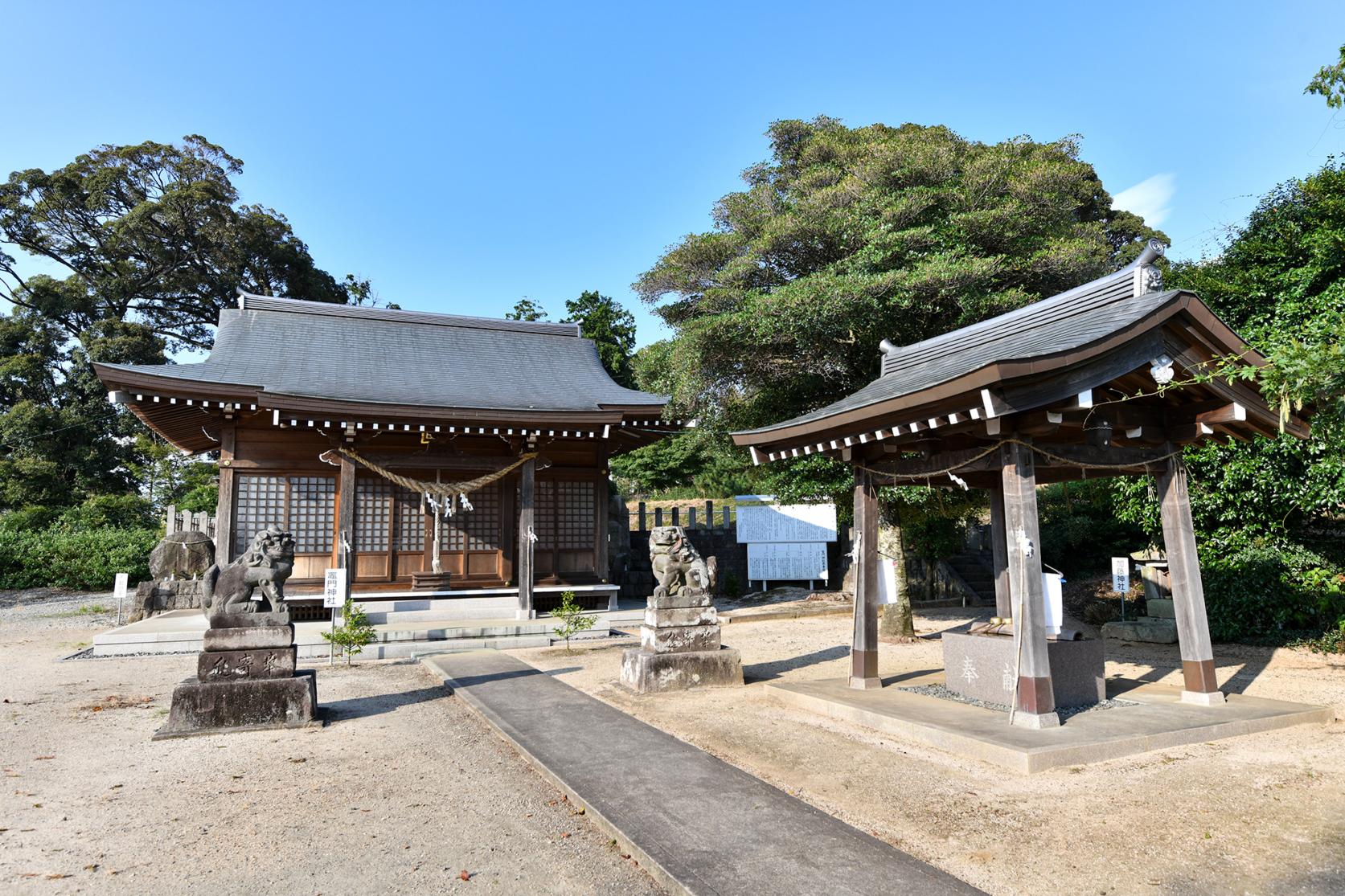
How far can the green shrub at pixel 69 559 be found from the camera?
18688 millimetres

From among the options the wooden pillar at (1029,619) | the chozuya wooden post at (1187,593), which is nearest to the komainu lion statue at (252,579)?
the wooden pillar at (1029,619)

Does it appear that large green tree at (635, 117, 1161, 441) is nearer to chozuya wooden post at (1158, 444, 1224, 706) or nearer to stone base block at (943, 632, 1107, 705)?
chozuya wooden post at (1158, 444, 1224, 706)

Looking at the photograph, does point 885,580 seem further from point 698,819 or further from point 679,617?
point 698,819

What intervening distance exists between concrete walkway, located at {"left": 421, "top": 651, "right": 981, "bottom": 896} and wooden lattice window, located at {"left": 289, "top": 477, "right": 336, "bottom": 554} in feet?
26.6

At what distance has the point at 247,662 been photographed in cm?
661

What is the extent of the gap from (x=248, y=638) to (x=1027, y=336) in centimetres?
786

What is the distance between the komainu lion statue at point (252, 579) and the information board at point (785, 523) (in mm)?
12833

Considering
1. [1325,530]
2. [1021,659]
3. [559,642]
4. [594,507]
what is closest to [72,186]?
[594,507]

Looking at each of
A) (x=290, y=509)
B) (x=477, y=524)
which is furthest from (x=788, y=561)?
(x=290, y=509)

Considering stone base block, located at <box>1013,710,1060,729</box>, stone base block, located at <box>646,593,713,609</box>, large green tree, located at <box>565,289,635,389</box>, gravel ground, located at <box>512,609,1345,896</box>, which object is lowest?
gravel ground, located at <box>512,609,1345,896</box>

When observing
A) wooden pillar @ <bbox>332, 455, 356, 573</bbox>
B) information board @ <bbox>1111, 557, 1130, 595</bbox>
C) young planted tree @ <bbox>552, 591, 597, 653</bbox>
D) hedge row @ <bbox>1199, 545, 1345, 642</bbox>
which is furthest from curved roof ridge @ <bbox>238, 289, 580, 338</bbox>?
hedge row @ <bbox>1199, 545, 1345, 642</bbox>

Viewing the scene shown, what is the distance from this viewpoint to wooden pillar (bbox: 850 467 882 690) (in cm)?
755

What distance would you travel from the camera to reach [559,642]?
12203 mm

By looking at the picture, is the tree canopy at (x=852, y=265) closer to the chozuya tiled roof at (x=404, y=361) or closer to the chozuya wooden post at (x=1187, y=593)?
the chozuya tiled roof at (x=404, y=361)
